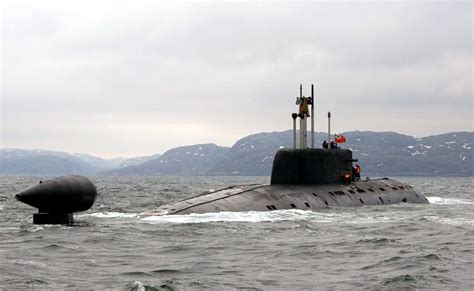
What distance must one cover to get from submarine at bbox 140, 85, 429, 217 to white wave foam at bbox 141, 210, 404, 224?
0.77 meters

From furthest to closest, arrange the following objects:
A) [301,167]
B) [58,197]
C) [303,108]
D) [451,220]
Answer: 1. [303,108]
2. [301,167]
3. [451,220]
4. [58,197]

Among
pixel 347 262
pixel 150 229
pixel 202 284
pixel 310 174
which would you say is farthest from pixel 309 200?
pixel 202 284

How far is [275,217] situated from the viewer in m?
30.5

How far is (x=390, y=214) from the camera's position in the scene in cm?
3447

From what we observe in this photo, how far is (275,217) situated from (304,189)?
25.5 ft

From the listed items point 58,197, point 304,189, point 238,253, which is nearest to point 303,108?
point 304,189

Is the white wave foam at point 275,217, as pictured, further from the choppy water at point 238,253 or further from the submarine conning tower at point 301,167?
the submarine conning tower at point 301,167

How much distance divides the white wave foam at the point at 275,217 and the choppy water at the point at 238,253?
0.08m

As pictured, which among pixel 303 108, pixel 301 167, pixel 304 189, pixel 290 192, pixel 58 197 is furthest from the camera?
pixel 303 108

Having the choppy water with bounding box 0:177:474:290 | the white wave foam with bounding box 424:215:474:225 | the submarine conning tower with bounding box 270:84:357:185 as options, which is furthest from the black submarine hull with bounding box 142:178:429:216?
the white wave foam with bounding box 424:215:474:225

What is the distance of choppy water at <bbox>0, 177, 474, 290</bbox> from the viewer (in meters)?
16.4

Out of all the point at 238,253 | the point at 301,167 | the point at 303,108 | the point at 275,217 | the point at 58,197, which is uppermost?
the point at 303,108

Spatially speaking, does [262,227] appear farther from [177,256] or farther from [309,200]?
[309,200]

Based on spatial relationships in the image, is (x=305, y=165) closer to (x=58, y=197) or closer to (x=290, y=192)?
(x=290, y=192)
